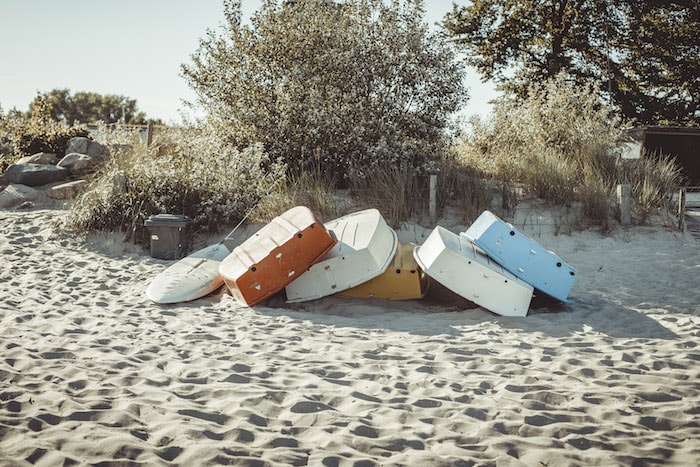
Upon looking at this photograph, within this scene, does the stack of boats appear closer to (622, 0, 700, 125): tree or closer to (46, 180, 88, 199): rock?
(46, 180, 88, 199): rock

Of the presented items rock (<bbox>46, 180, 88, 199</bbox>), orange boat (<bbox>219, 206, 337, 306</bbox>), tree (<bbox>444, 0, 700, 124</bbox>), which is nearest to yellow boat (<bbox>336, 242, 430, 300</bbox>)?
orange boat (<bbox>219, 206, 337, 306</bbox>)

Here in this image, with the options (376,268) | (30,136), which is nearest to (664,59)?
(376,268)

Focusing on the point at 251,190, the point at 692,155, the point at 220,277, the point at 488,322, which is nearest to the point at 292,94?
the point at 251,190

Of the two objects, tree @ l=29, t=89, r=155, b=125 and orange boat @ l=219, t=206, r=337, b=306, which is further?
tree @ l=29, t=89, r=155, b=125

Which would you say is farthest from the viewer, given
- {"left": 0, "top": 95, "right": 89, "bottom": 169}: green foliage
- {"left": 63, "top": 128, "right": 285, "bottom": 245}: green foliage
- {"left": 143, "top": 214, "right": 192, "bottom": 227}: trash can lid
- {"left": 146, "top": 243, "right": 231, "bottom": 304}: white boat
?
{"left": 0, "top": 95, "right": 89, "bottom": 169}: green foliage

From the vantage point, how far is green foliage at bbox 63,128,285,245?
29.6 feet

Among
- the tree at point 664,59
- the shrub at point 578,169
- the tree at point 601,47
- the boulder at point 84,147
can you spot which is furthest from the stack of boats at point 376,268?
the tree at point 664,59

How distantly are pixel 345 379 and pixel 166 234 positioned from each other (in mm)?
5120

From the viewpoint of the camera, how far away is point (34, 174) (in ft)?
40.1

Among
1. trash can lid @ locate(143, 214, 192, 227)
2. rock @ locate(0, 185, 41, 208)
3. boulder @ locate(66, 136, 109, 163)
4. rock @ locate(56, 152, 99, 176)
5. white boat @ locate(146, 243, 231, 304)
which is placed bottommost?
white boat @ locate(146, 243, 231, 304)

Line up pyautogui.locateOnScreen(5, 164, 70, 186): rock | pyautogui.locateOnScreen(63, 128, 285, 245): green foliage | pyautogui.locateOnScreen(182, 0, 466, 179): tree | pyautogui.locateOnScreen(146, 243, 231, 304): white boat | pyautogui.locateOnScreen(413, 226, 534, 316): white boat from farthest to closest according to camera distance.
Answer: pyautogui.locateOnScreen(5, 164, 70, 186): rock < pyautogui.locateOnScreen(182, 0, 466, 179): tree < pyautogui.locateOnScreen(63, 128, 285, 245): green foliage < pyautogui.locateOnScreen(146, 243, 231, 304): white boat < pyautogui.locateOnScreen(413, 226, 534, 316): white boat

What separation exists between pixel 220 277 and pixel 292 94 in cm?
508

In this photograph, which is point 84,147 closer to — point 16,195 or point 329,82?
point 16,195

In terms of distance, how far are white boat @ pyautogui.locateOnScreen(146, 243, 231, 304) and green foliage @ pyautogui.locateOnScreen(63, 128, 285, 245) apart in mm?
2127
